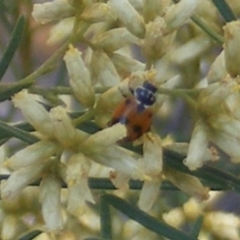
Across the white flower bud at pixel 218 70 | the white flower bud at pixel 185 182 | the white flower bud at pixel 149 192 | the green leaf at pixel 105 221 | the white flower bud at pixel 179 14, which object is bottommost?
the green leaf at pixel 105 221

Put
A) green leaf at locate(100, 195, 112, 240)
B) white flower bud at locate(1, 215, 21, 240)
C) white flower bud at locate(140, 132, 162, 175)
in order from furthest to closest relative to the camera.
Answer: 1. white flower bud at locate(1, 215, 21, 240)
2. green leaf at locate(100, 195, 112, 240)
3. white flower bud at locate(140, 132, 162, 175)

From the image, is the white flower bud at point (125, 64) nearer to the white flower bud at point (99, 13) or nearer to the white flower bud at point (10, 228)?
the white flower bud at point (99, 13)

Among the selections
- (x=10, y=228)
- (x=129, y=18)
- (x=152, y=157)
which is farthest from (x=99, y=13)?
(x=10, y=228)

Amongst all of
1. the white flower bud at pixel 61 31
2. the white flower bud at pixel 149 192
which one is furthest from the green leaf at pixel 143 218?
the white flower bud at pixel 61 31

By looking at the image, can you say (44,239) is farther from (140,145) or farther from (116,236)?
(140,145)

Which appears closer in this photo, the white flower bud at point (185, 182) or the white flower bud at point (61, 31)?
the white flower bud at point (185, 182)

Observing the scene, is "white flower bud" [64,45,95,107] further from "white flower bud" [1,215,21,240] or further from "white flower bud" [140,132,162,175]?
"white flower bud" [1,215,21,240]

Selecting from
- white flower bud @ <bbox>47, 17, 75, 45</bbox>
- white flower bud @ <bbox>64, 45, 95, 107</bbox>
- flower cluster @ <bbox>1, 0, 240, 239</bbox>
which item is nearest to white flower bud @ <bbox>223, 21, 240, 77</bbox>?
flower cluster @ <bbox>1, 0, 240, 239</bbox>
